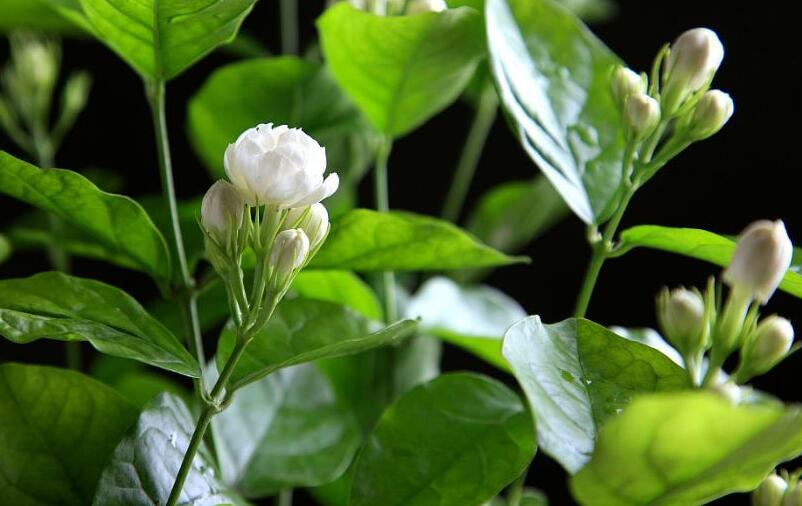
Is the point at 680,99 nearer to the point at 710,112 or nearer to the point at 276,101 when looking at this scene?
the point at 710,112

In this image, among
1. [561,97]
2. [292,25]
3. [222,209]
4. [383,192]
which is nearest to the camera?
[222,209]

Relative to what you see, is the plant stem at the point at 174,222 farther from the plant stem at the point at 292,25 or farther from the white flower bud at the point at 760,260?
the plant stem at the point at 292,25

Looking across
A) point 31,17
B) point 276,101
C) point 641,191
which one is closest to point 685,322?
point 276,101

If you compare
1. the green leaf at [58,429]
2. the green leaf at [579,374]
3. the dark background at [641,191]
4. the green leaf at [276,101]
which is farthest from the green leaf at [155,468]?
the dark background at [641,191]

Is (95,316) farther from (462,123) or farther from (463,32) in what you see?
(462,123)

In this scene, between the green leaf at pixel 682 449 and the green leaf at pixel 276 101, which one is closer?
the green leaf at pixel 682 449

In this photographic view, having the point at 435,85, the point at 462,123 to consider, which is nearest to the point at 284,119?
the point at 435,85

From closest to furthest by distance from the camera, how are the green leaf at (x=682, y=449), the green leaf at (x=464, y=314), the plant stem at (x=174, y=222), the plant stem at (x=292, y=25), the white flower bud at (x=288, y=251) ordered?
1. the green leaf at (x=682, y=449)
2. the white flower bud at (x=288, y=251)
3. the plant stem at (x=174, y=222)
4. the green leaf at (x=464, y=314)
5. the plant stem at (x=292, y=25)
